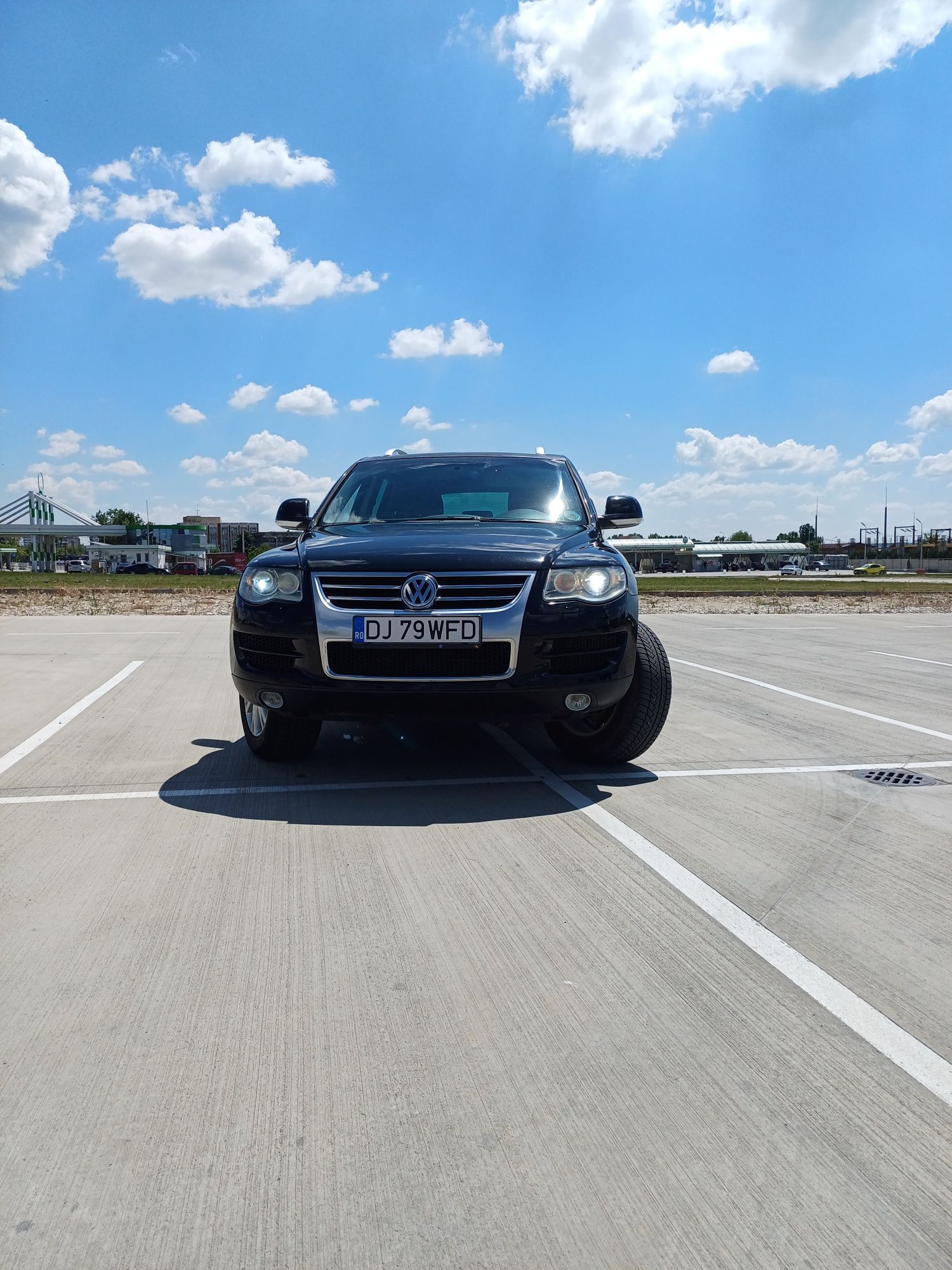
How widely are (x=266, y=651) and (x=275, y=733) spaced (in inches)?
25.8

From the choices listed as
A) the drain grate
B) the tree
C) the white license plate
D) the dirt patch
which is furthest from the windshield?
the tree

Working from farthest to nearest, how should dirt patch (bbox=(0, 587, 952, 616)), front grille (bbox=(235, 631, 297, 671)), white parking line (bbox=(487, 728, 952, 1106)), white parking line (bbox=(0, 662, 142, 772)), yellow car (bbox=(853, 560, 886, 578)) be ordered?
yellow car (bbox=(853, 560, 886, 578)) < dirt patch (bbox=(0, 587, 952, 616)) < white parking line (bbox=(0, 662, 142, 772)) < front grille (bbox=(235, 631, 297, 671)) < white parking line (bbox=(487, 728, 952, 1106))

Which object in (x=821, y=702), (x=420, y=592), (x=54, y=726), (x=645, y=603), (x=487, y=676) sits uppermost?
(x=420, y=592)

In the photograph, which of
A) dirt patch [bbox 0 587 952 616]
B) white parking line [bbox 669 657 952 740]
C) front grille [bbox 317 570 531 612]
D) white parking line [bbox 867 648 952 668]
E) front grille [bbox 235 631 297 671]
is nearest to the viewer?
front grille [bbox 317 570 531 612]

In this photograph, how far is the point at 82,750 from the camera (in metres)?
5.40

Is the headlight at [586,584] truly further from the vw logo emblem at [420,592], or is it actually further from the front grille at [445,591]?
the vw logo emblem at [420,592]

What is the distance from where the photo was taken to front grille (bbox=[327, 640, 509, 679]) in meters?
4.17

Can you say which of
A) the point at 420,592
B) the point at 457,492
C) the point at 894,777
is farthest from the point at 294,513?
the point at 894,777

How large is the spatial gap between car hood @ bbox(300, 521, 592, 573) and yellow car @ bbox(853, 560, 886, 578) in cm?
7534

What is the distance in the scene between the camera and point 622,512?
5.75 metres

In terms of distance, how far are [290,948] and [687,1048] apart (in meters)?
1.15

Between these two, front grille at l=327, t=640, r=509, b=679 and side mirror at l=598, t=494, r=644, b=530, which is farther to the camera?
side mirror at l=598, t=494, r=644, b=530

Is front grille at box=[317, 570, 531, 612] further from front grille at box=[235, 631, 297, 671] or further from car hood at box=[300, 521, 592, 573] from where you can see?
front grille at box=[235, 631, 297, 671]

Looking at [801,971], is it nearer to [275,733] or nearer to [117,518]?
[275,733]
